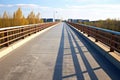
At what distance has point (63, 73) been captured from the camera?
729 cm

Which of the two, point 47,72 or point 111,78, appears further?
point 47,72

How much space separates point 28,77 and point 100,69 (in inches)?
101

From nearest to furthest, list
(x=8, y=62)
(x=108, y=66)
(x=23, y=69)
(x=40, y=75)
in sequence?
1. (x=40, y=75)
2. (x=23, y=69)
3. (x=108, y=66)
4. (x=8, y=62)

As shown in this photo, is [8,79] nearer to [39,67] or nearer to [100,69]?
[39,67]

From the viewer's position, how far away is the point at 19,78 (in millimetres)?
6645

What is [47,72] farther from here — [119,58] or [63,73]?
[119,58]

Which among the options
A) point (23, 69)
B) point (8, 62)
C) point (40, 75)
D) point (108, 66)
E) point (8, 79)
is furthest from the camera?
point (8, 62)

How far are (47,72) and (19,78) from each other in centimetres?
109

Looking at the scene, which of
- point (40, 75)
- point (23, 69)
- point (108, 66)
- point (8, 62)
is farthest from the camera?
point (8, 62)

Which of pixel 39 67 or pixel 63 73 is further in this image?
pixel 39 67

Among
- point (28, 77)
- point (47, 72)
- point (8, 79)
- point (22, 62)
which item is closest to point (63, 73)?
point (47, 72)

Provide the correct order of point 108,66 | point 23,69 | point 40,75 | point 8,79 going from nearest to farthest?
1. point 8,79
2. point 40,75
3. point 23,69
4. point 108,66

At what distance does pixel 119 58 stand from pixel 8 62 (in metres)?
4.20

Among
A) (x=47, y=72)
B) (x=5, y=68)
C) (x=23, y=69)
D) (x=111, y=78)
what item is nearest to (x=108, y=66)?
(x=111, y=78)
